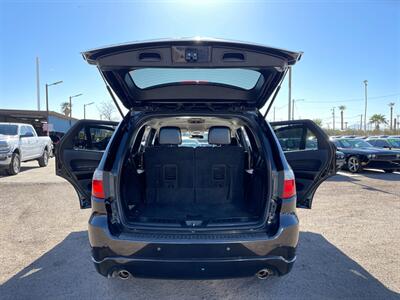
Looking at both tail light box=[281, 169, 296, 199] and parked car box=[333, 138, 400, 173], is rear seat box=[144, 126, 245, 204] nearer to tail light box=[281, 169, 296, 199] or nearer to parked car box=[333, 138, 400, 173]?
tail light box=[281, 169, 296, 199]

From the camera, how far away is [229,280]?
9.89 ft

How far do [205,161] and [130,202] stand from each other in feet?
3.69

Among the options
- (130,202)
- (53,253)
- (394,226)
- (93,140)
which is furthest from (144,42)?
(394,226)

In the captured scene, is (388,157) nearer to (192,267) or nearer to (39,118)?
(192,267)

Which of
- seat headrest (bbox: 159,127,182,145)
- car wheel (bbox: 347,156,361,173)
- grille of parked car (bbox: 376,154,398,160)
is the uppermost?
seat headrest (bbox: 159,127,182,145)

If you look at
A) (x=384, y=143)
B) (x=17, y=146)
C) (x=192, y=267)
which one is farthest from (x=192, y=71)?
(x=384, y=143)

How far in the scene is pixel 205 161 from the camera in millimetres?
3834

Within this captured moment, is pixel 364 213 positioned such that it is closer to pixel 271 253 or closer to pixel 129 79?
pixel 271 253

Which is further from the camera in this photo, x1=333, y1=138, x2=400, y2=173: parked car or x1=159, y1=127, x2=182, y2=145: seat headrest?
x1=333, y1=138, x2=400, y2=173: parked car

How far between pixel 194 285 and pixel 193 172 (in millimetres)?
1381

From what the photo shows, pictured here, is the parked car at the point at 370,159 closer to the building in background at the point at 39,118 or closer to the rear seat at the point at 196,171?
the rear seat at the point at 196,171

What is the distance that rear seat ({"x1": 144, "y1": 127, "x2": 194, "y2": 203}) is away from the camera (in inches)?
147

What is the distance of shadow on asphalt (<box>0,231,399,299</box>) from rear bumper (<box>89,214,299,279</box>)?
1.93ft

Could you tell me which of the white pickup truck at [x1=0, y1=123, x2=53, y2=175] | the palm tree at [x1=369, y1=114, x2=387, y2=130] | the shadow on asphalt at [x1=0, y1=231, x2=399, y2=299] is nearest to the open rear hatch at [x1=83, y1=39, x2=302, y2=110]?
the shadow on asphalt at [x1=0, y1=231, x2=399, y2=299]
